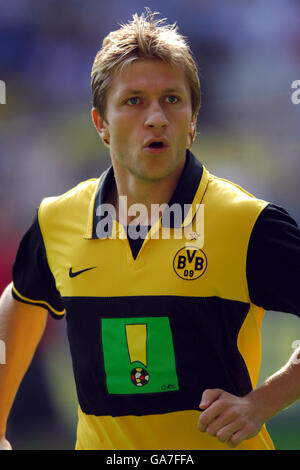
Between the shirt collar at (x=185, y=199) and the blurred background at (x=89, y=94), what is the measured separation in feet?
9.65

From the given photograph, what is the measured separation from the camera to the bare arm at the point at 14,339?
2078 mm

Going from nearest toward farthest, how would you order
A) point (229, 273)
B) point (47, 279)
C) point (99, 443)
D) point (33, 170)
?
point (229, 273) → point (99, 443) → point (47, 279) → point (33, 170)

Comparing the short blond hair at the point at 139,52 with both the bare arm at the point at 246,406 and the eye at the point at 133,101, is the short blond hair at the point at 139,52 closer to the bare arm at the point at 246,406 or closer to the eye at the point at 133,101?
the eye at the point at 133,101

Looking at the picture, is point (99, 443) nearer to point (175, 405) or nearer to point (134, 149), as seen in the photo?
point (175, 405)

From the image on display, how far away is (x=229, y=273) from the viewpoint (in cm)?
176

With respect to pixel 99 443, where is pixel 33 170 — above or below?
above

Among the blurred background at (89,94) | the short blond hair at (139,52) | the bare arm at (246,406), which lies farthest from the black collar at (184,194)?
the blurred background at (89,94)

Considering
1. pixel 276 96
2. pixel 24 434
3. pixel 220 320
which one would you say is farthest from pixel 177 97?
pixel 276 96

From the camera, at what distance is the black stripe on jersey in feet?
5.82

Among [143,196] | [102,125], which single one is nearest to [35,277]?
[143,196]

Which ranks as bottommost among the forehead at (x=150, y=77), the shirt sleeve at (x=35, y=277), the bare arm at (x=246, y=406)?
the bare arm at (x=246, y=406)

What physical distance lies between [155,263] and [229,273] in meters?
0.21

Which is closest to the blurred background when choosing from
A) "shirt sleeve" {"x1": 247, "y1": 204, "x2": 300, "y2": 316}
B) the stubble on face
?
the stubble on face

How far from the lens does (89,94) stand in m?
5.37
